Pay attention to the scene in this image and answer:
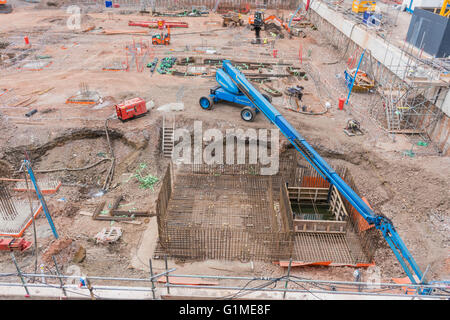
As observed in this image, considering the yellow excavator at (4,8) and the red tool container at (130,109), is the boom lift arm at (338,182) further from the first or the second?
the yellow excavator at (4,8)

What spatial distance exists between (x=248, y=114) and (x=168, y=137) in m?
5.12

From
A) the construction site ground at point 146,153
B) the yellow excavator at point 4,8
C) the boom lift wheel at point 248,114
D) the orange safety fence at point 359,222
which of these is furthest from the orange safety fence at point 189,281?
the yellow excavator at point 4,8

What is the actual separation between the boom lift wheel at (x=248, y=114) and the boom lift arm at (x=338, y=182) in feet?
5.28

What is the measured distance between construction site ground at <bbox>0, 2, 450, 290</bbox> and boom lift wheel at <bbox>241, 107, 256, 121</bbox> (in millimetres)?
445

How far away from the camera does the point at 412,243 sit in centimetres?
1300

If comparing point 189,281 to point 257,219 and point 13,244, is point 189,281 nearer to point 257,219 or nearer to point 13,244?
point 257,219

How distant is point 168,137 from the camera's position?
19531 millimetres

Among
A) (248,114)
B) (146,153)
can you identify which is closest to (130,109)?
(146,153)

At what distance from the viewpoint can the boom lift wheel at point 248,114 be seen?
20078 mm

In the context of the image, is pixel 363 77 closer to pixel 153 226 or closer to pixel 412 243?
pixel 412 243

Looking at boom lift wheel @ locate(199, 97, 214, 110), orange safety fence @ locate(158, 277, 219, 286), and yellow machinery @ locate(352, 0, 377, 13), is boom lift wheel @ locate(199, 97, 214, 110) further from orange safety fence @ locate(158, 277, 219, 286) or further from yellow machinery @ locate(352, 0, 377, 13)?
yellow machinery @ locate(352, 0, 377, 13)

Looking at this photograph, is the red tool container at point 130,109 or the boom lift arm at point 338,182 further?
the red tool container at point 130,109

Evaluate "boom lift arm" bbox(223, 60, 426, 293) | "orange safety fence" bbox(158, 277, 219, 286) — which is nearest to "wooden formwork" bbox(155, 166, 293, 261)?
"orange safety fence" bbox(158, 277, 219, 286)

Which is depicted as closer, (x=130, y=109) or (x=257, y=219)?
(x=257, y=219)
